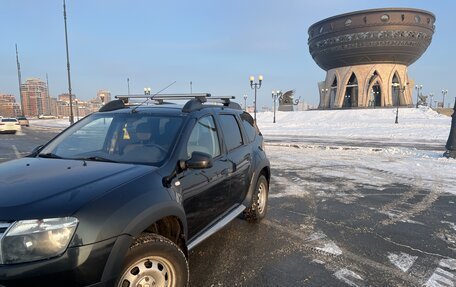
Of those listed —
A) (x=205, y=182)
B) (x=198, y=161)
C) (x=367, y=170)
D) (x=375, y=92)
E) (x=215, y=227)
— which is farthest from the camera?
(x=375, y=92)

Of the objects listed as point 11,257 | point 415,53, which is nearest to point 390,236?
point 11,257

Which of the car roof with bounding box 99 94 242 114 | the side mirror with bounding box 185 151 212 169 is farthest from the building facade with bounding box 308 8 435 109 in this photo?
the side mirror with bounding box 185 151 212 169

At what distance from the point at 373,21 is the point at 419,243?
80311mm

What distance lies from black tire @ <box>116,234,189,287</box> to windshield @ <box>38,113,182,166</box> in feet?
2.49

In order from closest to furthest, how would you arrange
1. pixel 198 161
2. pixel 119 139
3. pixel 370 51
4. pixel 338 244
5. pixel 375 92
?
pixel 198 161 → pixel 119 139 → pixel 338 244 → pixel 370 51 → pixel 375 92

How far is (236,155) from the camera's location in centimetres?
456

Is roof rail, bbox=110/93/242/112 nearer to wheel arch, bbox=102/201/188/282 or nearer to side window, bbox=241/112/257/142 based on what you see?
side window, bbox=241/112/257/142

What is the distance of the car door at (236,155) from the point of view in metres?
4.41

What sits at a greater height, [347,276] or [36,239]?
[36,239]

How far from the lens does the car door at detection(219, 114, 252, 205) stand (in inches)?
174

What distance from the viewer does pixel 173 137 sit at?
11.6 feet

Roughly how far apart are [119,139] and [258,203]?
2.52 meters

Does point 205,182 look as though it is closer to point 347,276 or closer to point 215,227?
point 215,227

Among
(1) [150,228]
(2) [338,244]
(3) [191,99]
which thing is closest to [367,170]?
(2) [338,244]
